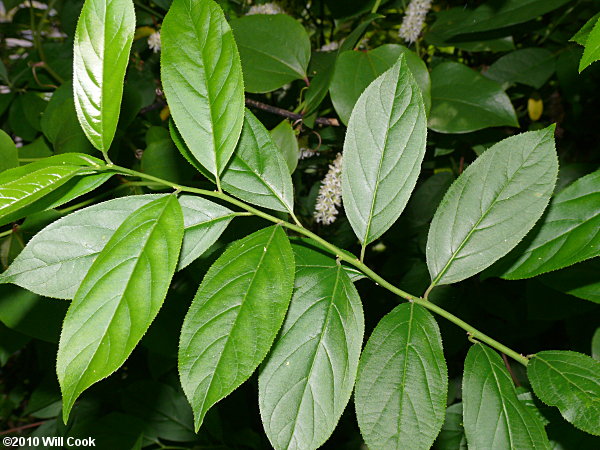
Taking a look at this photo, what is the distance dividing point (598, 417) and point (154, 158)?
2.16ft

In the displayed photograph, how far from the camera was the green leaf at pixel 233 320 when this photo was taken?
1.21 ft

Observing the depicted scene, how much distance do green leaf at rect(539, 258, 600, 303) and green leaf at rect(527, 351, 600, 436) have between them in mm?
105

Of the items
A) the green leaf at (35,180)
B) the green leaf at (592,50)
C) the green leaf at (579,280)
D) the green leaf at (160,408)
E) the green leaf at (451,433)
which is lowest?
the green leaf at (160,408)

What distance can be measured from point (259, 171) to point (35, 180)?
20 cm

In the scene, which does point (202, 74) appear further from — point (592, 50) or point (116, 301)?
point (592, 50)

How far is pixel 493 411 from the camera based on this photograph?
A: 0.47m

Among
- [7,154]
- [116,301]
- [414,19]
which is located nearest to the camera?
[116,301]

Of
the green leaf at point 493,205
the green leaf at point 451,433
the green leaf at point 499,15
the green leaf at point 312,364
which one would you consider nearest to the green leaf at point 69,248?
the green leaf at point 312,364

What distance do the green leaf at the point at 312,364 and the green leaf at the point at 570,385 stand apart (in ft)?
0.61

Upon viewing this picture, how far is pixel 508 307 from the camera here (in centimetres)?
107

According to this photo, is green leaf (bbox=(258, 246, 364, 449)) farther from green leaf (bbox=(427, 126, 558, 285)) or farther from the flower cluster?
the flower cluster

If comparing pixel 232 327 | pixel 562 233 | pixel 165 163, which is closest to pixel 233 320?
pixel 232 327

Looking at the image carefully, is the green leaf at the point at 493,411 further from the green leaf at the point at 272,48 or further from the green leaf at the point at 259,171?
the green leaf at the point at 272,48

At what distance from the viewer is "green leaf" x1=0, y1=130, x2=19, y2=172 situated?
2.29 ft
